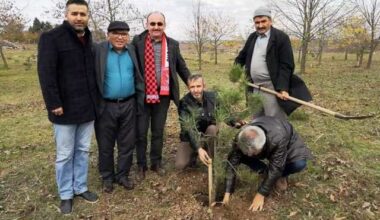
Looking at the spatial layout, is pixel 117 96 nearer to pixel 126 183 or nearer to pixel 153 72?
pixel 153 72

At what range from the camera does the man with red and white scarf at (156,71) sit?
388cm

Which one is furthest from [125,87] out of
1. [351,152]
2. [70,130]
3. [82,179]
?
[351,152]

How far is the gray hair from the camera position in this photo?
3.16 metres

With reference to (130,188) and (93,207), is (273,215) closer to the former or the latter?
(130,188)

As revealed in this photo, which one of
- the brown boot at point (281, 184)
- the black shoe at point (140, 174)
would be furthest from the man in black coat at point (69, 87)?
the brown boot at point (281, 184)

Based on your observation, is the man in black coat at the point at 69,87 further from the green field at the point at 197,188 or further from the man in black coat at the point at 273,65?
the man in black coat at the point at 273,65

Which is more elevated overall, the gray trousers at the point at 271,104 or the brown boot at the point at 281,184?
the gray trousers at the point at 271,104

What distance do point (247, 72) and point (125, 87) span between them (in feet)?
4.67

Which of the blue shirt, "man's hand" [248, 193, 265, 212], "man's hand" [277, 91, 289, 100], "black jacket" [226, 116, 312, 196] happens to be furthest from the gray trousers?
the blue shirt

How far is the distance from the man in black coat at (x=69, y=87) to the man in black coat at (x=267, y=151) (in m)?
1.50

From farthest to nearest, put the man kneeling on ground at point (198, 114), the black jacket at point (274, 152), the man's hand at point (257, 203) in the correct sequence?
the man kneeling on ground at point (198, 114), the man's hand at point (257, 203), the black jacket at point (274, 152)

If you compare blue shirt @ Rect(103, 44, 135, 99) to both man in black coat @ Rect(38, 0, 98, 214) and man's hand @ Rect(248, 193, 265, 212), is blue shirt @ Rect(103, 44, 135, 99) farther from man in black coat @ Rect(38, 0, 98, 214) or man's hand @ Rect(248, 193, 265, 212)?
man's hand @ Rect(248, 193, 265, 212)

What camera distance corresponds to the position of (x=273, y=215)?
3514 mm

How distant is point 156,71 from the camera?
13.1ft
